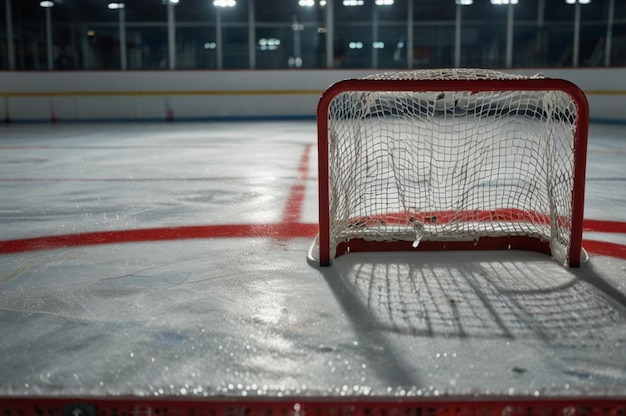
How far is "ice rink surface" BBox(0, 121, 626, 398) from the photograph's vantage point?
1748 millimetres

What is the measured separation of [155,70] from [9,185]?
1034cm

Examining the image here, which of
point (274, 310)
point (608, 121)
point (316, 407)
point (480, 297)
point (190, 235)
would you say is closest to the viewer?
point (316, 407)

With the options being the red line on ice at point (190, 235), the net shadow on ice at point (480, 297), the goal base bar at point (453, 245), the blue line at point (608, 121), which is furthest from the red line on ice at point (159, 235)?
the blue line at point (608, 121)

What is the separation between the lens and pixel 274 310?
7.61ft

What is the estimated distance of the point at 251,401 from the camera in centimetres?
153

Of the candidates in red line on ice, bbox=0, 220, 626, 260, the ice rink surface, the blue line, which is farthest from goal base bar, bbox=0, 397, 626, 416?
the blue line

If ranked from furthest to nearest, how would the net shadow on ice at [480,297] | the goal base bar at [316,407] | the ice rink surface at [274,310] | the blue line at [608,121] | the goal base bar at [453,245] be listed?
the blue line at [608,121] < the goal base bar at [453,245] < the net shadow on ice at [480,297] < the ice rink surface at [274,310] < the goal base bar at [316,407]

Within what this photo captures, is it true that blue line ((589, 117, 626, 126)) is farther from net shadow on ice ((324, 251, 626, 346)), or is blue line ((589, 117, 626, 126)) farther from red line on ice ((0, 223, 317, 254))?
net shadow on ice ((324, 251, 626, 346))

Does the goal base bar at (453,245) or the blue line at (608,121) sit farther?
the blue line at (608,121)

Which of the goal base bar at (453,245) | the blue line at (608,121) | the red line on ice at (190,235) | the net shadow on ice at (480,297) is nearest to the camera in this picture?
the net shadow on ice at (480,297)

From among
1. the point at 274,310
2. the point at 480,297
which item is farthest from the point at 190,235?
the point at 480,297

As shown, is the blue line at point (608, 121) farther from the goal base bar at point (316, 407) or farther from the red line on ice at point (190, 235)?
the goal base bar at point (316, 407)

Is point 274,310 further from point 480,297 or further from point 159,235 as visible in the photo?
point 159,235

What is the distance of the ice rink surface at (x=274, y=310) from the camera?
175 centimetres
